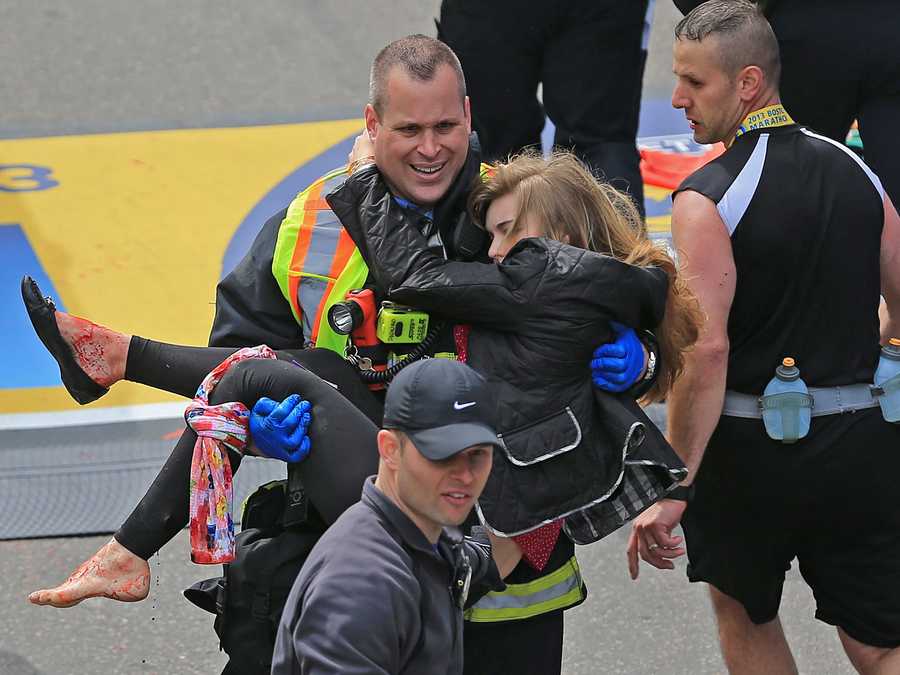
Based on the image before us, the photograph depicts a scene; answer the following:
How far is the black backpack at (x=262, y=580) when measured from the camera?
113 inches

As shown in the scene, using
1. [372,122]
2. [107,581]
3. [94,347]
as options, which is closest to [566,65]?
[372,122]

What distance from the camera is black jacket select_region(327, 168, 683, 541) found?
118 inches

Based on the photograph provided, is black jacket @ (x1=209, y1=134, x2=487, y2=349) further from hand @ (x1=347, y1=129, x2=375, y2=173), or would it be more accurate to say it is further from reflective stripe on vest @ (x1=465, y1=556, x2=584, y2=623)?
reflective stripe on vest @ (x1=465, y1=556, x2=584, y2=623)

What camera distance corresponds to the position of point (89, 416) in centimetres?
590

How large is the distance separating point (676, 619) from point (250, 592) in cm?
228

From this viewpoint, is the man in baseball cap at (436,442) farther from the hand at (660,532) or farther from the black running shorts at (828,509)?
the black running shorts at (828,509)

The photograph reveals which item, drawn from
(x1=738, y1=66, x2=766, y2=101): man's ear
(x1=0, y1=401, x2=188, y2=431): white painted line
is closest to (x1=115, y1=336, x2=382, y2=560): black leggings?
(x1=738, y1=66, x2=766, y2=101): man's ear

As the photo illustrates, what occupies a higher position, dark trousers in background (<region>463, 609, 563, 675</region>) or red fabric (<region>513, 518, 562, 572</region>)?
red fabric (<region>513, 518, 562, 572</region>)

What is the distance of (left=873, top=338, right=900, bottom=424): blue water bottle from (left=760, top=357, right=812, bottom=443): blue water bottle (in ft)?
0.65

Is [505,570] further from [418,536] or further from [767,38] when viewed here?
[767,38]

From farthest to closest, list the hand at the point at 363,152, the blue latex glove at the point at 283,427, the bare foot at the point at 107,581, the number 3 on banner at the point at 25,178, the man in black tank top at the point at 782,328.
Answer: the number 3 on banner at the point at 25,178 < the man in black tank top at the point at 782,328 < the hand at the point at 363,152 < the bare foot at the point at 107,581 < the blue latex glove at the point at 283,427

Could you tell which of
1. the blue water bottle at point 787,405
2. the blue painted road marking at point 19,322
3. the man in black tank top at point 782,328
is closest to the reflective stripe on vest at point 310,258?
the man in black tank top at point 782,328

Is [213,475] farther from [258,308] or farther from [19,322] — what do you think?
[19,322]

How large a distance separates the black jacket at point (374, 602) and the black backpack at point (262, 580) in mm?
447
